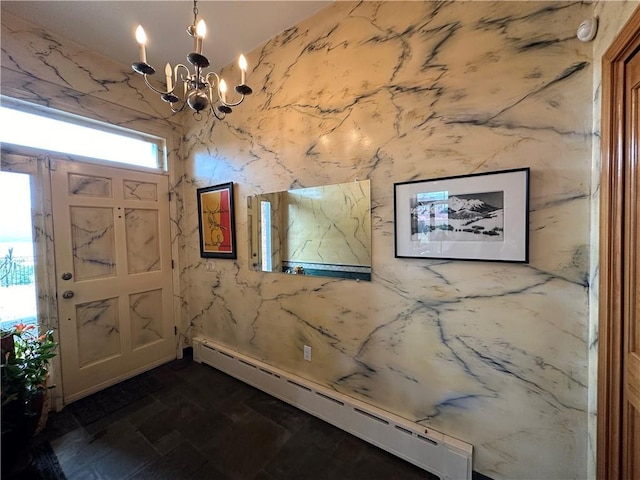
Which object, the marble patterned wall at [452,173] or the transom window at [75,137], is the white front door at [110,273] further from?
the marble patterned wall at [452,173]

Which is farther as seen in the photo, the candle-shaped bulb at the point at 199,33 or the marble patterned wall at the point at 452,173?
the marble patterned wall at the point at 452,173

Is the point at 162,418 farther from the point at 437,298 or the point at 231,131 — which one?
the point at 231,131

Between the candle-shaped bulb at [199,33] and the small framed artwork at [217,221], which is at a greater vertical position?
the candle-shaped bulb at [199,33]

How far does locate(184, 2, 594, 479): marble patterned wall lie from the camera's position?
116 cm

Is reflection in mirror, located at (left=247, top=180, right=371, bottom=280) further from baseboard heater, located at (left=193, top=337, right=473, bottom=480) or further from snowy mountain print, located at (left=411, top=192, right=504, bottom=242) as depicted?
baseboard heater, located at (left=193, top=337, right=473, bottom=480)

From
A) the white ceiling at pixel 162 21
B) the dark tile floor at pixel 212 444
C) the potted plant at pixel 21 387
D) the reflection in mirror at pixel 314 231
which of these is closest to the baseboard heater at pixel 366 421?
the dark tile floor at pixel 212 444

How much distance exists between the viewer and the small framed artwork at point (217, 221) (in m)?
2.44

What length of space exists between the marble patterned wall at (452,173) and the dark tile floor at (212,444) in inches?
13.3

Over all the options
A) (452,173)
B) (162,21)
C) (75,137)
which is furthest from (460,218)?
(75,137)

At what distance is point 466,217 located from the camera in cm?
135

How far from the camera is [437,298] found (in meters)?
1.45

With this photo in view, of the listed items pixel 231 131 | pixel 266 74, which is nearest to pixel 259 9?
pixel 266 74

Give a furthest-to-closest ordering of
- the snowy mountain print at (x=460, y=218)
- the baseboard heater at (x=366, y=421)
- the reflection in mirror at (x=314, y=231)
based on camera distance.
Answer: the reflection in mirror at (x=314, y=231) → the baseboard heater at (x=366, y=421) → the snowy mountain print at (x=460, y=218)

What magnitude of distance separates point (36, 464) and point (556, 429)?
2959 millimetres
